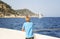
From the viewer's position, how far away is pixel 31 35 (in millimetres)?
6430

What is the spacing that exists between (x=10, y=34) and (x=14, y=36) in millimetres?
324

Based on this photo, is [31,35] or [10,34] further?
[10,34]

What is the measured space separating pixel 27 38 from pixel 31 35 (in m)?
0.16

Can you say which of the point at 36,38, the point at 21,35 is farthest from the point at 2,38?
the point at 36,38

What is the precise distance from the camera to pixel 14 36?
26.8ft

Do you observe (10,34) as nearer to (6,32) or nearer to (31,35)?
(6,32)

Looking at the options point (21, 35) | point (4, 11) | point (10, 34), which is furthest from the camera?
point (4, 11)

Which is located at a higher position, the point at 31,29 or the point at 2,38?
the point at 31,29

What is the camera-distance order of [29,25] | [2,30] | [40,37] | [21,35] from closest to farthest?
[29,25] → [40,37] → [21,35] → [2,30]

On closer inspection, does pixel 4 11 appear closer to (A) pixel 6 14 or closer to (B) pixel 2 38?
(A) pixel 6 14

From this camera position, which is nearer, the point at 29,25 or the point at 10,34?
the point at 29,25

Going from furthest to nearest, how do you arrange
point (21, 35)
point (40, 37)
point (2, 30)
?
point (2, 30), point (21, 35), point (40, 37)

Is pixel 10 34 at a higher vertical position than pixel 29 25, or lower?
lower

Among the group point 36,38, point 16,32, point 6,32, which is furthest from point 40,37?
point 6,32
